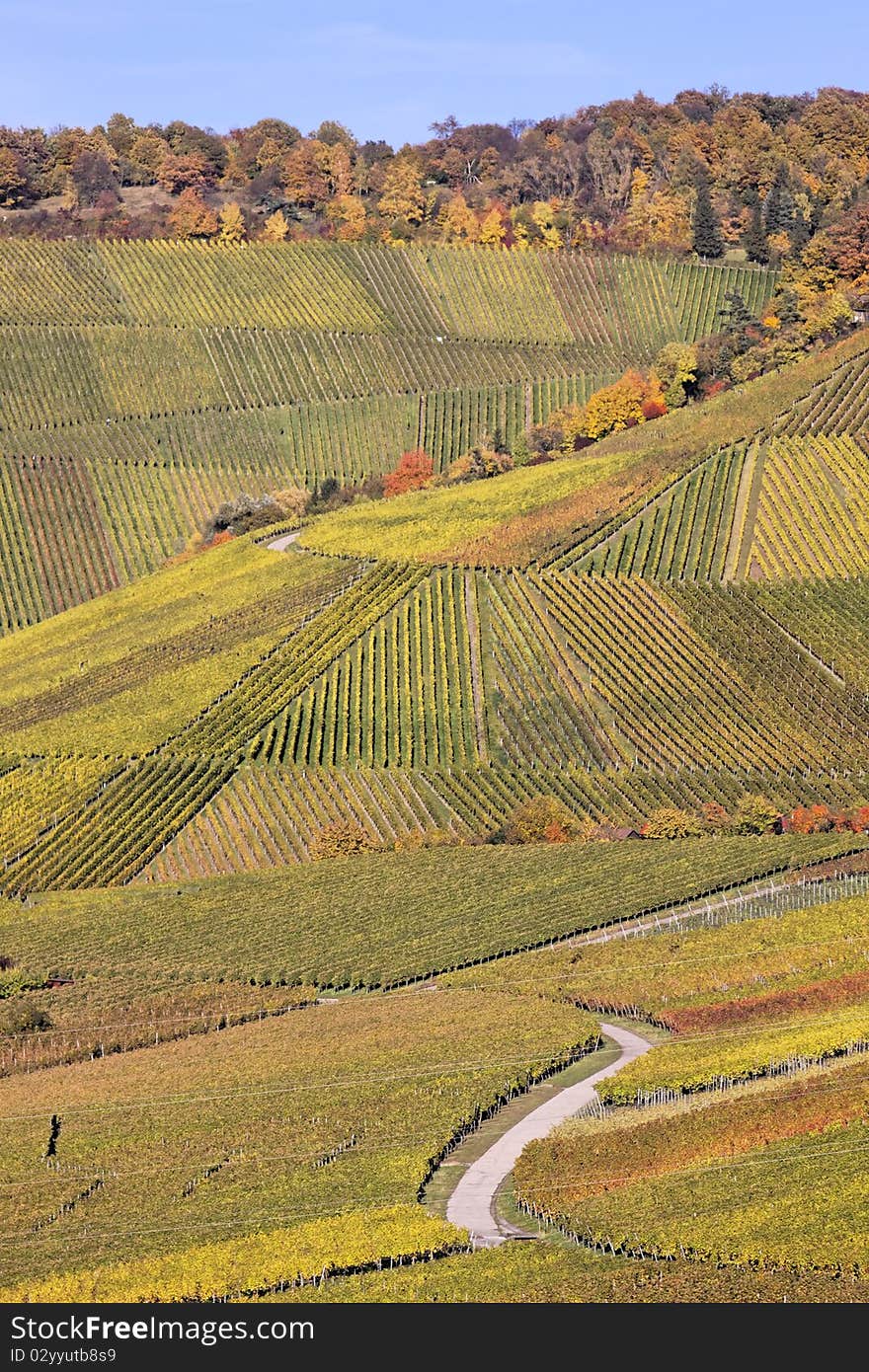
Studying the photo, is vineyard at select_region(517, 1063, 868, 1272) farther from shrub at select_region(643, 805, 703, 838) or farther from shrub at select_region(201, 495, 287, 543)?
shrub at select_region(201, 495, 287, 543)

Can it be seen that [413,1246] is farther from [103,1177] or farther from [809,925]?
[809,925]

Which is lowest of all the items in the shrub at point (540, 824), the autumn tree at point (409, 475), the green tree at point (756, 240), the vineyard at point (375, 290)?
the shrub at point (540, 824)

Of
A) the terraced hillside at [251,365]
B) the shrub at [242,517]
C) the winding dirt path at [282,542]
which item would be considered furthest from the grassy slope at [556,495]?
the terraced hillside at [251,365]

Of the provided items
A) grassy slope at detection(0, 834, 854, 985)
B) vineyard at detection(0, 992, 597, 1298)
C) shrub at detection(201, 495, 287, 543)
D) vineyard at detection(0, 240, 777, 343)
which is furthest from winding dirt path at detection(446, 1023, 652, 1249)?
vineyard at detection(0, 240, 777, 343)

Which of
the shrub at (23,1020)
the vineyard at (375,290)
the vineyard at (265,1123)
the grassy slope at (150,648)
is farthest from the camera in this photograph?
the vineyard at (375,290)

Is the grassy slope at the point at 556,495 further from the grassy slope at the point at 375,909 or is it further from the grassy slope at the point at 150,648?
the grassy slope at the point at 375,909
